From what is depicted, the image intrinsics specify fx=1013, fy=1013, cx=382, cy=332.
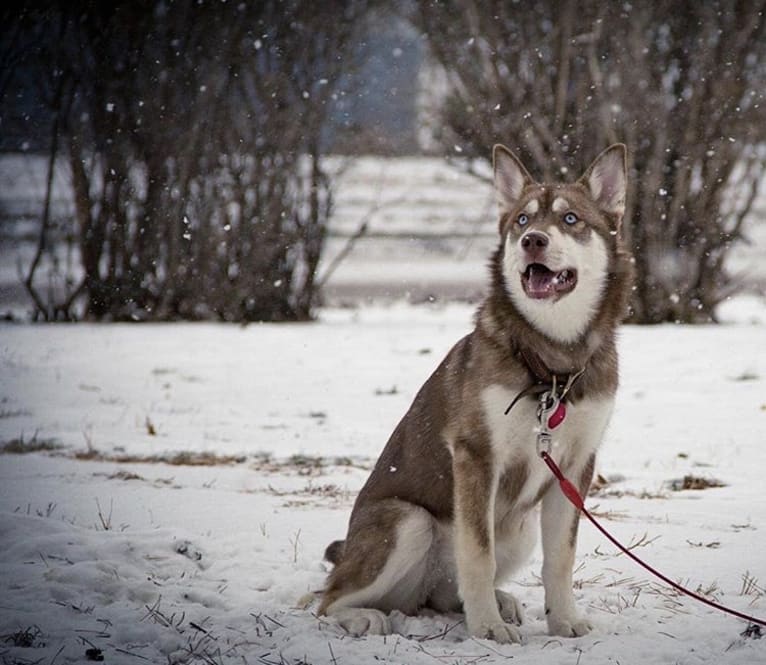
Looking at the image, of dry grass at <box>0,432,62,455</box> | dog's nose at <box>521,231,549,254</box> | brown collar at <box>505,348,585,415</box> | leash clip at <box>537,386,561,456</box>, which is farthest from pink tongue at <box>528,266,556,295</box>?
dry grass at <box>0,432,62,455</box>

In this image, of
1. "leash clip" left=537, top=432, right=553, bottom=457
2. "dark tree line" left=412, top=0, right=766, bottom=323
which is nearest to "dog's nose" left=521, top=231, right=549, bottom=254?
"leash clip" left=537, top=432, right=553, bottom=457

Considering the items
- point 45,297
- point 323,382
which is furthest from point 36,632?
point 45,297

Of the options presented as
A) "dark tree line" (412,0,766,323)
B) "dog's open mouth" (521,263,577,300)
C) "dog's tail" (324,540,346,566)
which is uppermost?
"dark tree line" (412,0,766,323)

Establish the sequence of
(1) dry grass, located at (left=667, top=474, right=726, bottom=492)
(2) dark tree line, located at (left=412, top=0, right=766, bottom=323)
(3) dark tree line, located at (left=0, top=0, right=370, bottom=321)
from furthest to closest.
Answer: (3) dark tree line, located at (left=0, top=0, right=370, bottom=321) < (2) dark tree line, located at (left=412, top=0, right=766, bottom=323) < (1) dry grass, located at (left=667, top=474, right=726, bottom=492)

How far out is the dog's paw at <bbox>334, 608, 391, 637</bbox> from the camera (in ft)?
11.6

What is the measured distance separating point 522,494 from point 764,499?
222 cm

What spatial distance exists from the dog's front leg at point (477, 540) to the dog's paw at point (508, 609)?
27cm

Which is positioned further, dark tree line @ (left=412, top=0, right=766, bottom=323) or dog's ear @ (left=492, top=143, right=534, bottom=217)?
dark tree line @ (left=412, top=0, right=766, bottom=323)

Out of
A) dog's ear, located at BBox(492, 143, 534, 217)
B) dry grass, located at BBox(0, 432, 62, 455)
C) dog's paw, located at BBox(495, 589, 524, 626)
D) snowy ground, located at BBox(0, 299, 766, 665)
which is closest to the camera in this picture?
snowy ground, located at BBox(0, 299, 766, 665)

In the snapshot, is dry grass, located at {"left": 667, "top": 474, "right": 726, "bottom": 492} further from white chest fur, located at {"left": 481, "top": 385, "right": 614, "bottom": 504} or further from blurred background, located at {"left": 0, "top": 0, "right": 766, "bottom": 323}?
blurred background, located at {"left": 0, "top": 0, "right": 766, "bottom": 323}

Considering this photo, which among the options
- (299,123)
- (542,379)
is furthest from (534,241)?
(299,123)

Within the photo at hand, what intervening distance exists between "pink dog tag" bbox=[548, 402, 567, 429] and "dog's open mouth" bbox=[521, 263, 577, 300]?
0.43 metres

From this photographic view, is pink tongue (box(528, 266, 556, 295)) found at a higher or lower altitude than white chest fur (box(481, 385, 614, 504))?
higher

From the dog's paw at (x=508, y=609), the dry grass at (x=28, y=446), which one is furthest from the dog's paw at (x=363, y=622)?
the dry grass at (x=28, y=446)
